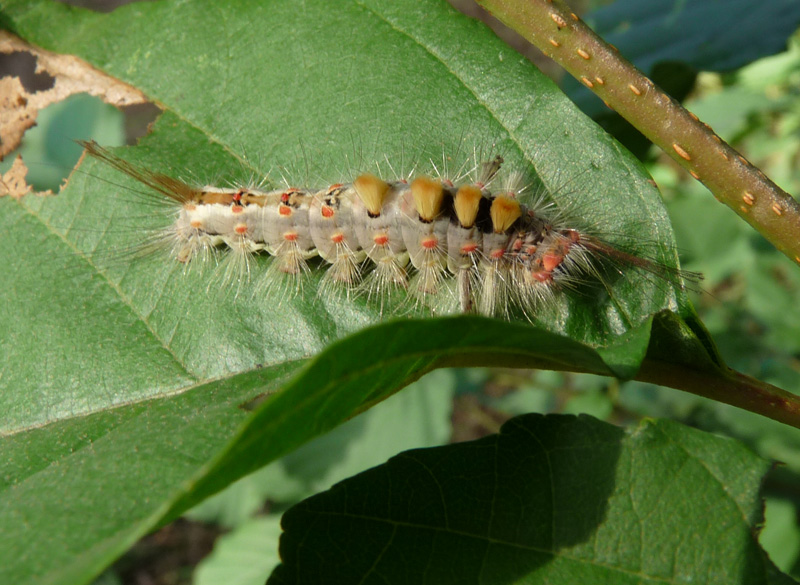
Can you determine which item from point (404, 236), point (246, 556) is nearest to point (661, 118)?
point (404, 236)

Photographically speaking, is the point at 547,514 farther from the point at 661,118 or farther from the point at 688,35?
the point at 688,35

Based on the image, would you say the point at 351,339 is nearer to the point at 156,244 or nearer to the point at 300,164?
the point at 300,164

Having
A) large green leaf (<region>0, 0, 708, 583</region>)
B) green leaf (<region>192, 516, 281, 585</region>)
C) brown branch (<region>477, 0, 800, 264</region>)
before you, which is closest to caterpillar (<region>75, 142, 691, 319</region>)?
large green leaf (<region>0, 0, 708, 583</region>)

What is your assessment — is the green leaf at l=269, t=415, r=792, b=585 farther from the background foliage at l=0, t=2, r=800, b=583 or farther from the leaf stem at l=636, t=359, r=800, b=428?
the leaf stem at l=636, t=359, r=800, b=428

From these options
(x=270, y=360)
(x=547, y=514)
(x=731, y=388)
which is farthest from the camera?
(x=270, y=360)

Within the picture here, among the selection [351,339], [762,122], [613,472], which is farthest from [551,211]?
[762,122]

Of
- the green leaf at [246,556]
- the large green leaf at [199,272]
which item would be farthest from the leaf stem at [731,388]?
the green leaf at [246,556]
